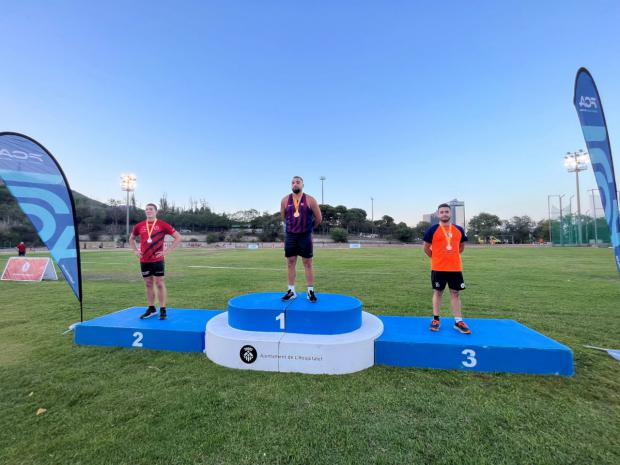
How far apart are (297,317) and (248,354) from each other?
0.79m

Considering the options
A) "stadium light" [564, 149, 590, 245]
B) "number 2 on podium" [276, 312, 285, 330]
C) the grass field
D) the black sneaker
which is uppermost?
"stadium light" [564, 149, 590, 245]

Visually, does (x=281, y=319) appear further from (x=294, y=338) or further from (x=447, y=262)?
(x=447, y=262)

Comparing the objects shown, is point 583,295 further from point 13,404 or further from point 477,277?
point 13,404

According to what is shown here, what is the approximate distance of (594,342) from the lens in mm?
4719

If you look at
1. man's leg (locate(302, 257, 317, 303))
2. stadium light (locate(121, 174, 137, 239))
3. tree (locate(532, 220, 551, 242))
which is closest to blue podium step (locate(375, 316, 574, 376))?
man's leg (locate(302, 257, 317, 303))

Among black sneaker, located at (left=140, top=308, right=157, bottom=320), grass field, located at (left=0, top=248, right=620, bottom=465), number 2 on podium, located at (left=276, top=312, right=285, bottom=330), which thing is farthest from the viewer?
black sneaker, located at (left=140, top=308, right=157, bottom=320)

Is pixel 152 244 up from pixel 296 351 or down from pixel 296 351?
up

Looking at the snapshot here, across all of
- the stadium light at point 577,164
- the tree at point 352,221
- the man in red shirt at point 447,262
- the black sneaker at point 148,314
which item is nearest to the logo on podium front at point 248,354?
the black sneaker at point 148,314

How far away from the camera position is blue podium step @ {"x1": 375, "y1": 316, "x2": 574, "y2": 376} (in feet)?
11.7

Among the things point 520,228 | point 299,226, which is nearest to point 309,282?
point 299,226

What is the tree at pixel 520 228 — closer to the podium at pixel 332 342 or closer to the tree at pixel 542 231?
the tree at pixel 542 231

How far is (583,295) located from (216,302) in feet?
33.3

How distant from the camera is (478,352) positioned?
370 centimetres

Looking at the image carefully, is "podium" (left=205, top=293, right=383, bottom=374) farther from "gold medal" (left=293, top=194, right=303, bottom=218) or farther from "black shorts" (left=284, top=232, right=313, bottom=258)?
"gold medal" (left=293, top=194, right=303, bottom=218)
